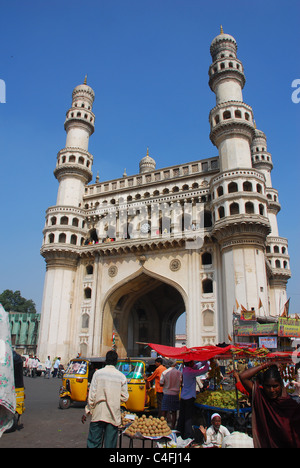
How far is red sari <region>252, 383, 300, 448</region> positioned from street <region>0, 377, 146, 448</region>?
205 inches

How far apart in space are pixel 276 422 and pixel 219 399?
5516 millimetres

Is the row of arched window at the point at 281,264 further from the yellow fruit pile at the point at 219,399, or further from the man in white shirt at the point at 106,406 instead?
the man in white shirt at the point at 106,406

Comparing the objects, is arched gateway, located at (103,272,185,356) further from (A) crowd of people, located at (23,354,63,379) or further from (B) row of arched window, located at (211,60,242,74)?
(B) row of arched window, located at (211,60,242,74)

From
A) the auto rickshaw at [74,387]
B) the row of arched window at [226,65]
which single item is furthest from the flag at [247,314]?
the row of arched window at [226,65]

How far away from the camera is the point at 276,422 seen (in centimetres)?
329

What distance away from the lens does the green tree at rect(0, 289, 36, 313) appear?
77062 mm

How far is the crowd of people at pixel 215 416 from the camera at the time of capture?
3301 millimetres

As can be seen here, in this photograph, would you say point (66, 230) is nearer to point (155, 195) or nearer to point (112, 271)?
point (112, 271)

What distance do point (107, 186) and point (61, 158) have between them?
210 inches

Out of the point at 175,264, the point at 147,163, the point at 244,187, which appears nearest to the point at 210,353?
the point at 175,264

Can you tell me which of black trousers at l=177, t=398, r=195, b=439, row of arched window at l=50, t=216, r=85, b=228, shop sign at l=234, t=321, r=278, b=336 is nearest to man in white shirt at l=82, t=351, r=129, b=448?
black trousers at l=177, t=398, r=195, b=439

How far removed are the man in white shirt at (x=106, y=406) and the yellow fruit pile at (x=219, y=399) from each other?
157 inches
